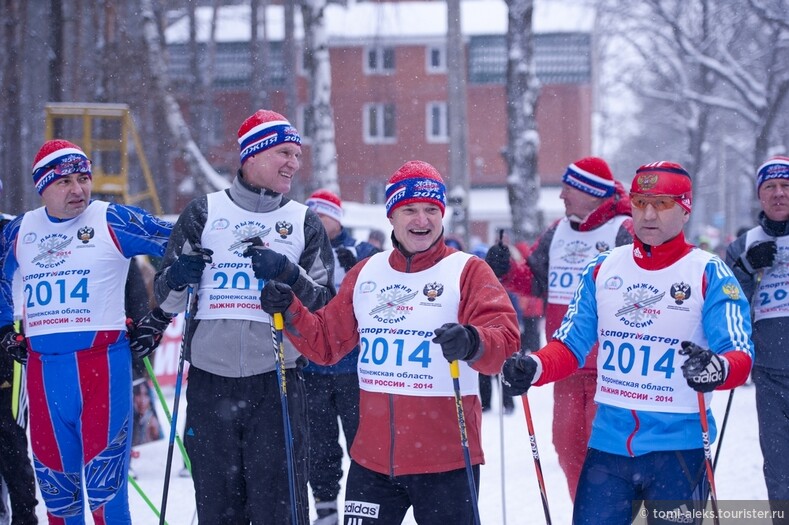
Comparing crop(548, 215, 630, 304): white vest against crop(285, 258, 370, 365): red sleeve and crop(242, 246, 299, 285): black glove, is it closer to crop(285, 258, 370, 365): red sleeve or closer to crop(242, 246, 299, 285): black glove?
crop(285, 258, 370, 365): red sleeve

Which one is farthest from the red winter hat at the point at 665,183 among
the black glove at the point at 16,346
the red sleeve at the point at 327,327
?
the black glove at the point at 16,346

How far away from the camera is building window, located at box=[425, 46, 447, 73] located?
120 ft

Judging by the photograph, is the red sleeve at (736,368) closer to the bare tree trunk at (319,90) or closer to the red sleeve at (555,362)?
the red sleeve at (555,362)

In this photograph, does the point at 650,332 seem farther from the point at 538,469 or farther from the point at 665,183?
the point at 538,469

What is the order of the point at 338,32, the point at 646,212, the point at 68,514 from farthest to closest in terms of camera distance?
the point at 338,32
the point at 68,514
the point at 646,212

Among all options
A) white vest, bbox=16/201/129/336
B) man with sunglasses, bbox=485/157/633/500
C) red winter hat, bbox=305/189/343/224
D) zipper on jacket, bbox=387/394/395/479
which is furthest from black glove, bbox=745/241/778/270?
white vest, bbox=16/201/129/336

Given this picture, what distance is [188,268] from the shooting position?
4121 millimetres

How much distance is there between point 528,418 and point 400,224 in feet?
3.20

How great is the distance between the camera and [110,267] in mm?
4879

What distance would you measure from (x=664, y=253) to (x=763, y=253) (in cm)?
180

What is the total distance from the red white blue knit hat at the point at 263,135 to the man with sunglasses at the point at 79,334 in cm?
86

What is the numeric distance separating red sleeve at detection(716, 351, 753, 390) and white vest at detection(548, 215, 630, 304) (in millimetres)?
2296

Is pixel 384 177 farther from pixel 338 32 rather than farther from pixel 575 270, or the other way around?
pixel 575 270

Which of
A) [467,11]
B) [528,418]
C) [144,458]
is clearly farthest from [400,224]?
[467,11]
